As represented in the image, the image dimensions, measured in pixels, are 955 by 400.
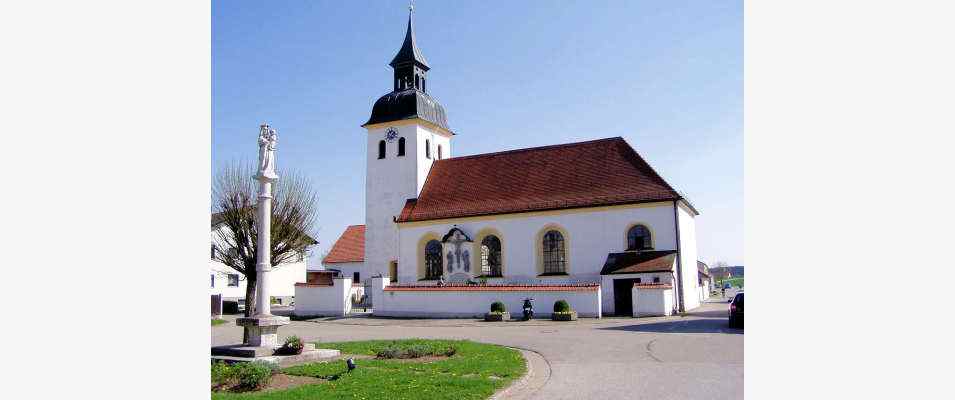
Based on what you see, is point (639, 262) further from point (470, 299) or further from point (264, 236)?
point (264, 236)

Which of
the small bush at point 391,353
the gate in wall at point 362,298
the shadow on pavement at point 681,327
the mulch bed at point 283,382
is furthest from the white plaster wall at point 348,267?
the mulch bed at point 283,382

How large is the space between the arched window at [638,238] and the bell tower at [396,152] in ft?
44.2

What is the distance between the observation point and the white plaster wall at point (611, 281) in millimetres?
27906

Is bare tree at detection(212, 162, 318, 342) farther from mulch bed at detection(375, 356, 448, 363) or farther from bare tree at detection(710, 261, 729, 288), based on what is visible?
bare tree at detection(710, 261, 729, 288)

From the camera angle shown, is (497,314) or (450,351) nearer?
(450,351)

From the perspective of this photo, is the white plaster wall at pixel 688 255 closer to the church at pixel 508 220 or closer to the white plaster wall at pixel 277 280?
the church at pixel 508 220

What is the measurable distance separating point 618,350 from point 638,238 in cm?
1753

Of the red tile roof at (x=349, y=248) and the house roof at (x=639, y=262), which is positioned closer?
the house roof at (x=639, y=262)

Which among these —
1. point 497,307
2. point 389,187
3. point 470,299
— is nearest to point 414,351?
point 497,307

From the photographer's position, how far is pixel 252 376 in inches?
369

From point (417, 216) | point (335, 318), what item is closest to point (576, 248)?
point (417, 216)

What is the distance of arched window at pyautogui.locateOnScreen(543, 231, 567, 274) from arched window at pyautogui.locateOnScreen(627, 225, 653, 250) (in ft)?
11.4

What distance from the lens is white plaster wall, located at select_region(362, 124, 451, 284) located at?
38.8 metres

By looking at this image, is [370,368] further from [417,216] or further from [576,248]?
[417,216]
